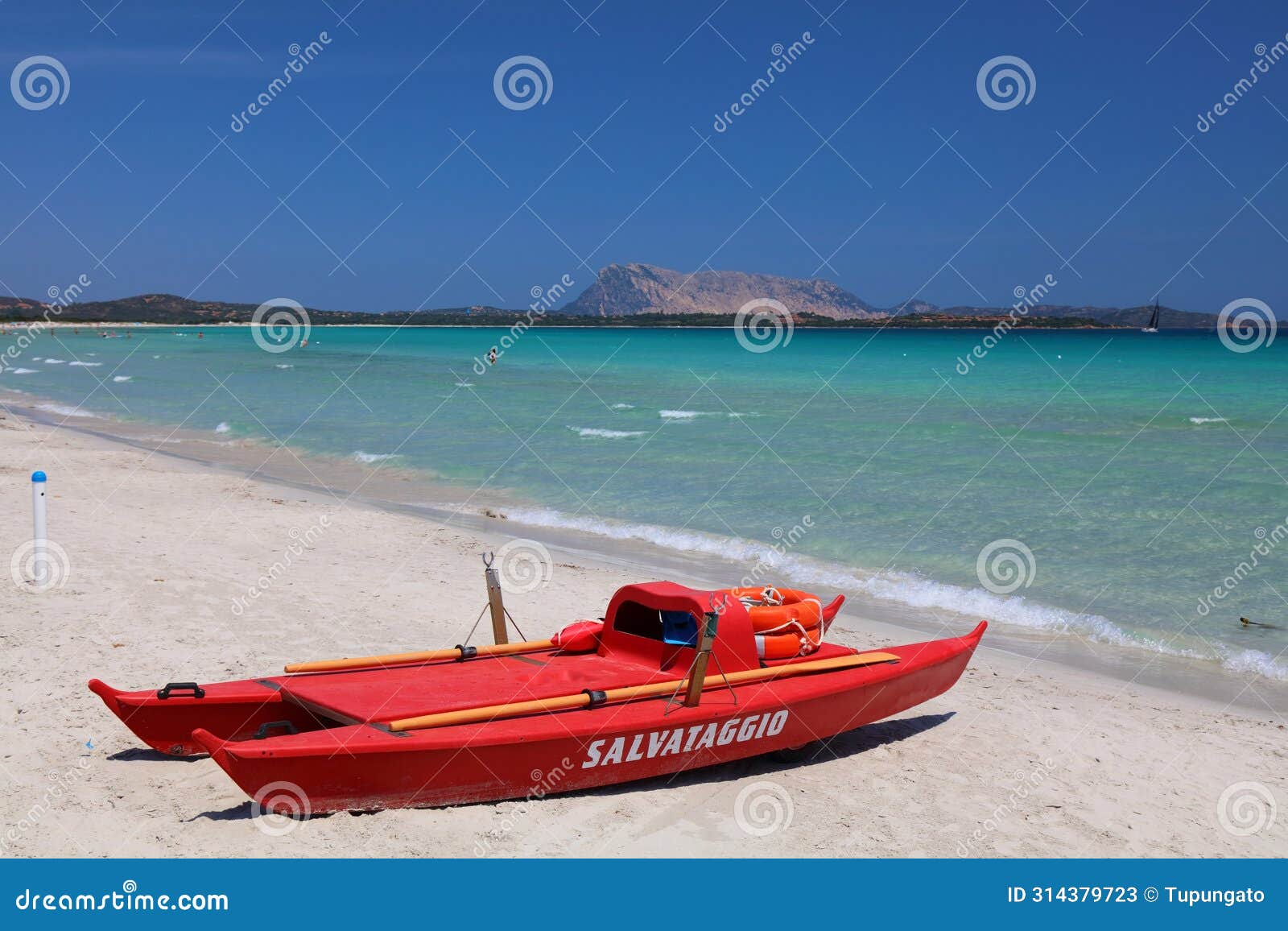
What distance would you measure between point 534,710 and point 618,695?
2.01 feet

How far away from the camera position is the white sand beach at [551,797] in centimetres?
568

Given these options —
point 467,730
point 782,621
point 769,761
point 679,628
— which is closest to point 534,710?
point 467,730

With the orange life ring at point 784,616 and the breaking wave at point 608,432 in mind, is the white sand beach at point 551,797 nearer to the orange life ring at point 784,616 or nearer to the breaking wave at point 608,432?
the orange life ring at point 784,616

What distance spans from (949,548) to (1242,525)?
5028mm

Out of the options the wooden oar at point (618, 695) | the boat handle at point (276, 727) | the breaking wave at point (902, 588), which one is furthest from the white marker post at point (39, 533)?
the breaking wave at point (902, 588)

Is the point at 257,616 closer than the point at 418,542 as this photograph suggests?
Yes

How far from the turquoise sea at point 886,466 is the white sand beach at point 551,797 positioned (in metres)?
2.16

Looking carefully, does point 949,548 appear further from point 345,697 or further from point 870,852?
point 345,697

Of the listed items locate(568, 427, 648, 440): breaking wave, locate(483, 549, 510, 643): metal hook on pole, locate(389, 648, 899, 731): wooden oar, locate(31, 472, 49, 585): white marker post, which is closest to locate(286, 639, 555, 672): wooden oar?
locate(483, 549, 510, 643): metal hook on pole

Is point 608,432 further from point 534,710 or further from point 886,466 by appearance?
point 534,710

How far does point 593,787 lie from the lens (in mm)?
6352

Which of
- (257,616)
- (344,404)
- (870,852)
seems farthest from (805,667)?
(344,404)

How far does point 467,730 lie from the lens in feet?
19.3

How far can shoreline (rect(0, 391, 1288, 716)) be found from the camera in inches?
381
